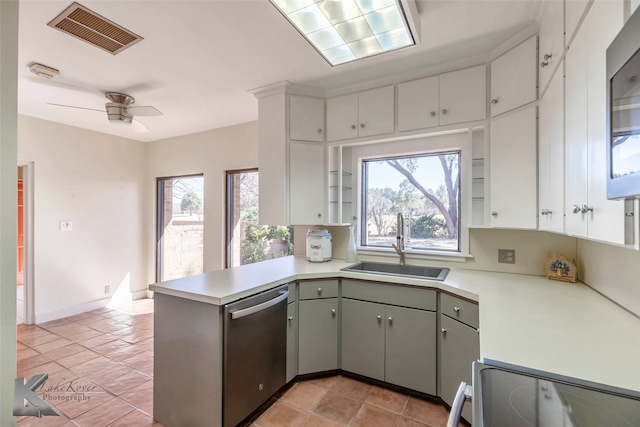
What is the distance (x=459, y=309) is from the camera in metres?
1.87

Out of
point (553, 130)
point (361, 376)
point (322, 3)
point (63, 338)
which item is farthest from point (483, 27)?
point (63, 338)

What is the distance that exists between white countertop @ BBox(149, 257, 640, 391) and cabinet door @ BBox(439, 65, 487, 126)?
1247mm

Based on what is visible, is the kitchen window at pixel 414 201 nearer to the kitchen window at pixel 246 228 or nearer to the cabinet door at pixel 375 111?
the cabinet door at pixel 375 111

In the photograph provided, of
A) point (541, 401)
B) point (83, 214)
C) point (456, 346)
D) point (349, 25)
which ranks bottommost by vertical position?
point (456, 346)

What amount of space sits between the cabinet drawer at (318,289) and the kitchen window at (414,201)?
707 mm

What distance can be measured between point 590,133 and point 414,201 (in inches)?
69.0

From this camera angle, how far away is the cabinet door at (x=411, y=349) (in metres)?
2.05

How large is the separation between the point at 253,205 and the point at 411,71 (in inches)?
100

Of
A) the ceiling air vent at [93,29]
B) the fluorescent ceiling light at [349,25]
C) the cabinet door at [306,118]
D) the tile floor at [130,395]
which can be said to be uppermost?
the ceiling air vent at [93,29]

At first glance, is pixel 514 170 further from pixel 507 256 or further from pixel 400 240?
pixel 400 240

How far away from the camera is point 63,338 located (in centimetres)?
325

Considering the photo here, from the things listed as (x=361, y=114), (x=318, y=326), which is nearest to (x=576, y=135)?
(x=361, y=114)

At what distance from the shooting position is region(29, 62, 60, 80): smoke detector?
235 cm

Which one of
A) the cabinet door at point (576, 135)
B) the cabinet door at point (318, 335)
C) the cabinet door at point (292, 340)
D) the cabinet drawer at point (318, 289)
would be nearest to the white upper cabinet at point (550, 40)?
the cabinet door at point (576, 135)
